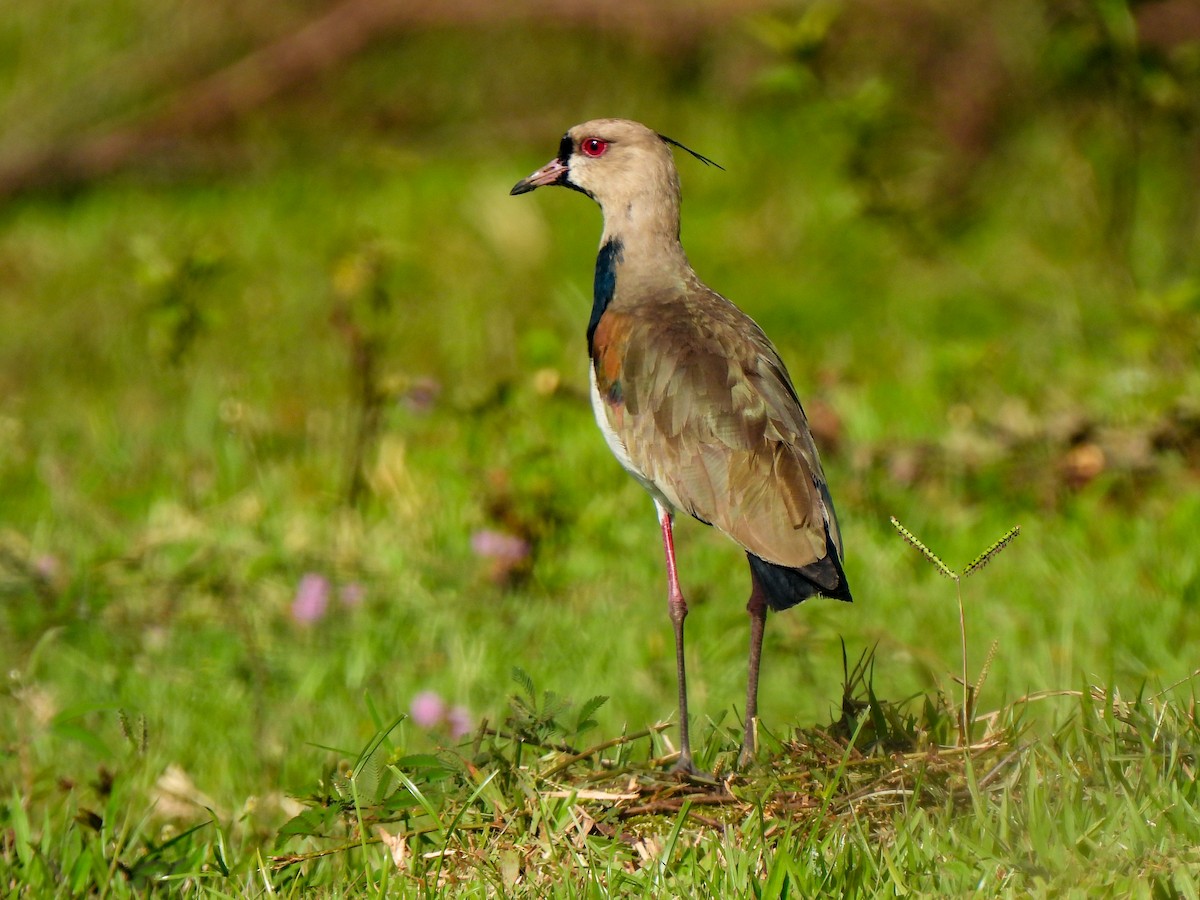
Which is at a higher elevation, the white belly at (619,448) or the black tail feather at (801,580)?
the white belly at (619,448)

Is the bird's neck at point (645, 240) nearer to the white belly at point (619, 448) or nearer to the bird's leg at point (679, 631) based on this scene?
the white belly at point (619, 448)

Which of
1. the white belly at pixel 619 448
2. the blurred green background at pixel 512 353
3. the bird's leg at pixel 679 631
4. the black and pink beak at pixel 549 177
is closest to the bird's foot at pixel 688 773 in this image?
the bird's leg at pixel 679 631

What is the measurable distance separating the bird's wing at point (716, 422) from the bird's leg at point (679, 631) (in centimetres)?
11

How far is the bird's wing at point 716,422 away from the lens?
3.43 m

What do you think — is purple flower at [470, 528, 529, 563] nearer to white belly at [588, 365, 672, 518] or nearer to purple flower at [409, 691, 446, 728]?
purple flower at [409, 691, 446, 728]

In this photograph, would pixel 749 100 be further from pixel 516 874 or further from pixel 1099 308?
pixel 516 874

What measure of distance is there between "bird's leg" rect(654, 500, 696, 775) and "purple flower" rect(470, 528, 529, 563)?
1.76 meters

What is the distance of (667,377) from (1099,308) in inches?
185

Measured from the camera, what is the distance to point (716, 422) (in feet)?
11.8

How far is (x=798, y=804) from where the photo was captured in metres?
3.21

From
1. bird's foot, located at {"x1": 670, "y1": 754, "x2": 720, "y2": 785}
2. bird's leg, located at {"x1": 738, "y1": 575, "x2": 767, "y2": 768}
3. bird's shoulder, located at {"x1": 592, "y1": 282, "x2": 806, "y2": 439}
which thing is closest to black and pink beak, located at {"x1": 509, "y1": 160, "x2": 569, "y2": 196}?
bird's shoulder, located at {"x1": 592, "y1": 282, "x2": 806, "y2": 439}

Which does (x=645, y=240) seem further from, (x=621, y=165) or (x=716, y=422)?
(x=716, y=422)

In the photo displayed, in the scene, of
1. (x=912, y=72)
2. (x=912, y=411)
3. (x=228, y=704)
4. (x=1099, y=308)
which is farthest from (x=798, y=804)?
(x=912, y=72)

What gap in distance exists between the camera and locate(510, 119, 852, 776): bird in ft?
11.2
